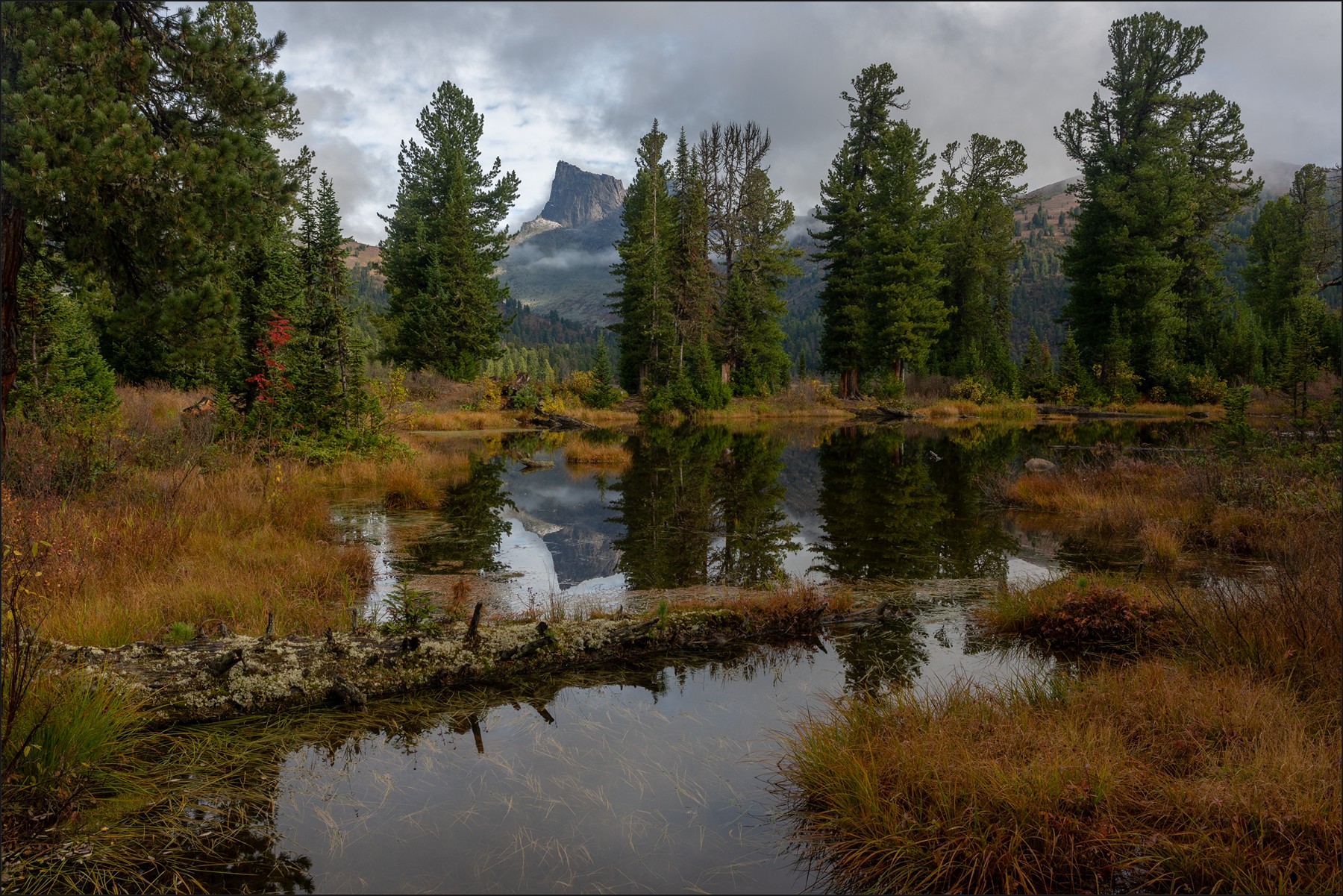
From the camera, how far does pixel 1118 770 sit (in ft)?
12.2

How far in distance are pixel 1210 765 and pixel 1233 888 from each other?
25.6 inches

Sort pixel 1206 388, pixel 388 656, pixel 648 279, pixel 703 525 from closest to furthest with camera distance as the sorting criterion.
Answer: pixel 388 656
pixel 703 525
pixel 1206 388
pixel 648 279

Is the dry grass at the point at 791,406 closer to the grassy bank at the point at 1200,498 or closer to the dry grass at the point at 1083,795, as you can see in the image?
the grassy bank at the point at 1200,498

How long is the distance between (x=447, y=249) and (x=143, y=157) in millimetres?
36450

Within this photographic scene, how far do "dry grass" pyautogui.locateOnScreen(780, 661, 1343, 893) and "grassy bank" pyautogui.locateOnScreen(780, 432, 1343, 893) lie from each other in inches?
0.4

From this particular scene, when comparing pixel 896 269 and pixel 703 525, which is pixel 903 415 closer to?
pixel 896 269

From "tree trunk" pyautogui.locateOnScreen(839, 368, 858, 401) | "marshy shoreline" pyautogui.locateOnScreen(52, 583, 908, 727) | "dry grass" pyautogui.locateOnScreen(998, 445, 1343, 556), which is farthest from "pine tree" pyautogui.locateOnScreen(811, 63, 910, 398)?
"marshy shoreline" pyautogui.locateOnScreen(52, 583, 908, 727)

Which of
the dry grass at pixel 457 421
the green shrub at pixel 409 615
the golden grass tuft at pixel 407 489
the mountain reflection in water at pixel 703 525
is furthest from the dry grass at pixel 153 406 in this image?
the green shrub at pixel 409 615

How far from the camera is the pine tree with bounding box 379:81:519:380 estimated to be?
41.7 m

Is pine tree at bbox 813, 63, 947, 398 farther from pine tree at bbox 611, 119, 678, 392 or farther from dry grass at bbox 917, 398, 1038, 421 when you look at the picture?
pine tree at bbox 611, 119, 678, 392

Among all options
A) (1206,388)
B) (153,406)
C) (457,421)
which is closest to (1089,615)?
(153,406)

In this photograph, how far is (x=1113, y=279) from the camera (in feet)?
136

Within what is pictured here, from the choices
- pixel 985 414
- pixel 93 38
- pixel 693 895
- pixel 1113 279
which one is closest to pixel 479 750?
pixel 693 895

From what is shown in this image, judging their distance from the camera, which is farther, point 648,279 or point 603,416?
point 648,279
